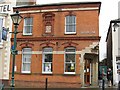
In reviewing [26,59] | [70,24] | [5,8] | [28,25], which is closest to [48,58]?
[26,59]

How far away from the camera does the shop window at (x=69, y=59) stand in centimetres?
2458

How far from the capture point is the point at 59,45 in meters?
24.9

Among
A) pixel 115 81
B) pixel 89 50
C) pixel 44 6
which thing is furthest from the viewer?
pixel 115 81

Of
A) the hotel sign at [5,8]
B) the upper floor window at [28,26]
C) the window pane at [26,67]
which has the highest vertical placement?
the hotel sign at [5,8]

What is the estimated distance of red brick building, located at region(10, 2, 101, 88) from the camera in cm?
2430

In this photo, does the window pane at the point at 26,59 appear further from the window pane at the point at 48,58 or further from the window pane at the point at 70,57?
the window pane at the point at 70,57

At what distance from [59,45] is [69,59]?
1598 millimetres

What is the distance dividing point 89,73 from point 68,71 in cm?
229

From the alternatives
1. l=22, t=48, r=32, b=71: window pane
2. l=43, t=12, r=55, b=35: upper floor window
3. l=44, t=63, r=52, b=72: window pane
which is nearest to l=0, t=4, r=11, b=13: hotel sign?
Result: l=43, t=12, r=55, b=35: upper floor window

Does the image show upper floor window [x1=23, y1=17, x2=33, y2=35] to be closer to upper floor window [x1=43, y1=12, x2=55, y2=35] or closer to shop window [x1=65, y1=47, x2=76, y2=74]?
upper floor window [x1=43, y1=12, x2=55, y2=35]

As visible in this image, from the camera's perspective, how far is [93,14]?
2448 centimetres

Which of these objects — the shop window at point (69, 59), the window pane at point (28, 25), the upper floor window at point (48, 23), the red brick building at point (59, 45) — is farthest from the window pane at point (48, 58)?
the window pane at point (28, 25)

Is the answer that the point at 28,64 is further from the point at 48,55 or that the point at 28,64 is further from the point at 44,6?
the point at 44,6

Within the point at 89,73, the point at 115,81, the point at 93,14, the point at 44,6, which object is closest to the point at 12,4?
the point at 44,6
